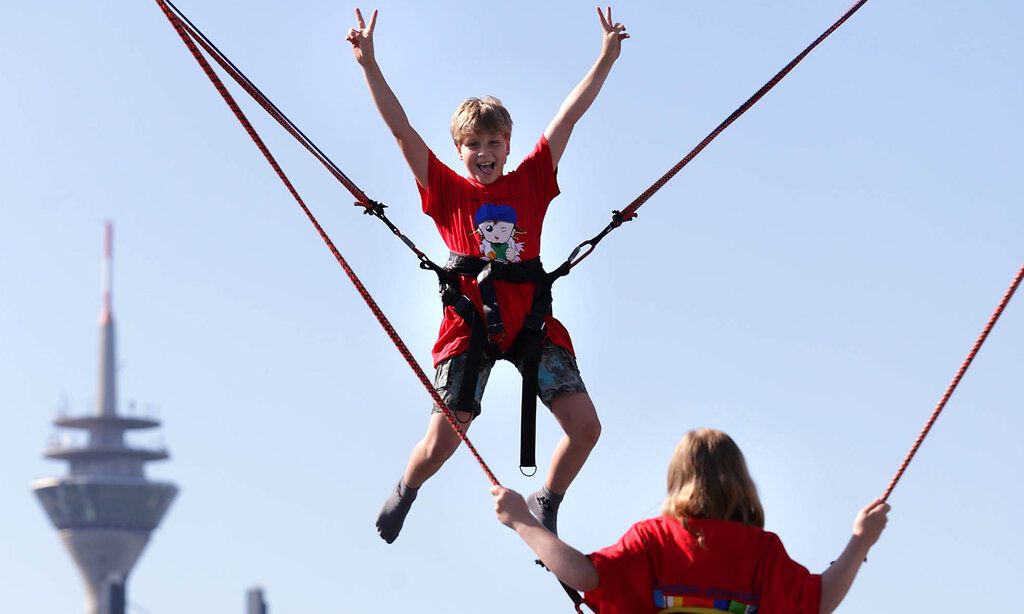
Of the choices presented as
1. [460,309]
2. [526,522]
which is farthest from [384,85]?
[526,522]

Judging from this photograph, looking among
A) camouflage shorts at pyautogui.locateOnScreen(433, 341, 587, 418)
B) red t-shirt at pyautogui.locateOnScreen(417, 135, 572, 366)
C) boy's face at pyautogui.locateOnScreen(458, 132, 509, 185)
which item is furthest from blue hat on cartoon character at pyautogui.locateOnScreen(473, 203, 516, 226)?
camouflage shorts at pyautogui.locateOnScreen(433, 341, 587, 418)

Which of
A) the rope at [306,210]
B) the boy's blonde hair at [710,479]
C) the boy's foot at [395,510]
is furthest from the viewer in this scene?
the boy's foot at [395,510]

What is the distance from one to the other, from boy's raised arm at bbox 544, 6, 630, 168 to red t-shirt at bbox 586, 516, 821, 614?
4178 millimetres

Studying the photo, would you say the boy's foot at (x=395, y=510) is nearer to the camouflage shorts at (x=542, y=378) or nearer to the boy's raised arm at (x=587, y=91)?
the camouflage shorts at (x=542, y=378)

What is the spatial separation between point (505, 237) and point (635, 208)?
2.83 ft

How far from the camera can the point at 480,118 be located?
38.9 ft

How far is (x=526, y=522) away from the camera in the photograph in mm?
8828

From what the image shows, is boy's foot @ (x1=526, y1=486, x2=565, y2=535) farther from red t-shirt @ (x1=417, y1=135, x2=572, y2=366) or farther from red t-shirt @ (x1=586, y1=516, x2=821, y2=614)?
red t-shirt @ (x1=586, y1=516, x2=821, y2=614)

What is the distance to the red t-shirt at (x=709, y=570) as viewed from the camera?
27.6 feet

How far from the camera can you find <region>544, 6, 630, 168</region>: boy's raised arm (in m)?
12.2

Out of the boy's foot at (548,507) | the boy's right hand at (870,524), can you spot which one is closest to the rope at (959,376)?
the boy's right hand at (870,524)

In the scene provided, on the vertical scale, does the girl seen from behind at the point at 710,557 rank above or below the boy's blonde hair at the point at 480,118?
below

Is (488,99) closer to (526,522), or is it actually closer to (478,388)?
(478,388)

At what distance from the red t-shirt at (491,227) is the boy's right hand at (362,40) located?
815 mm
